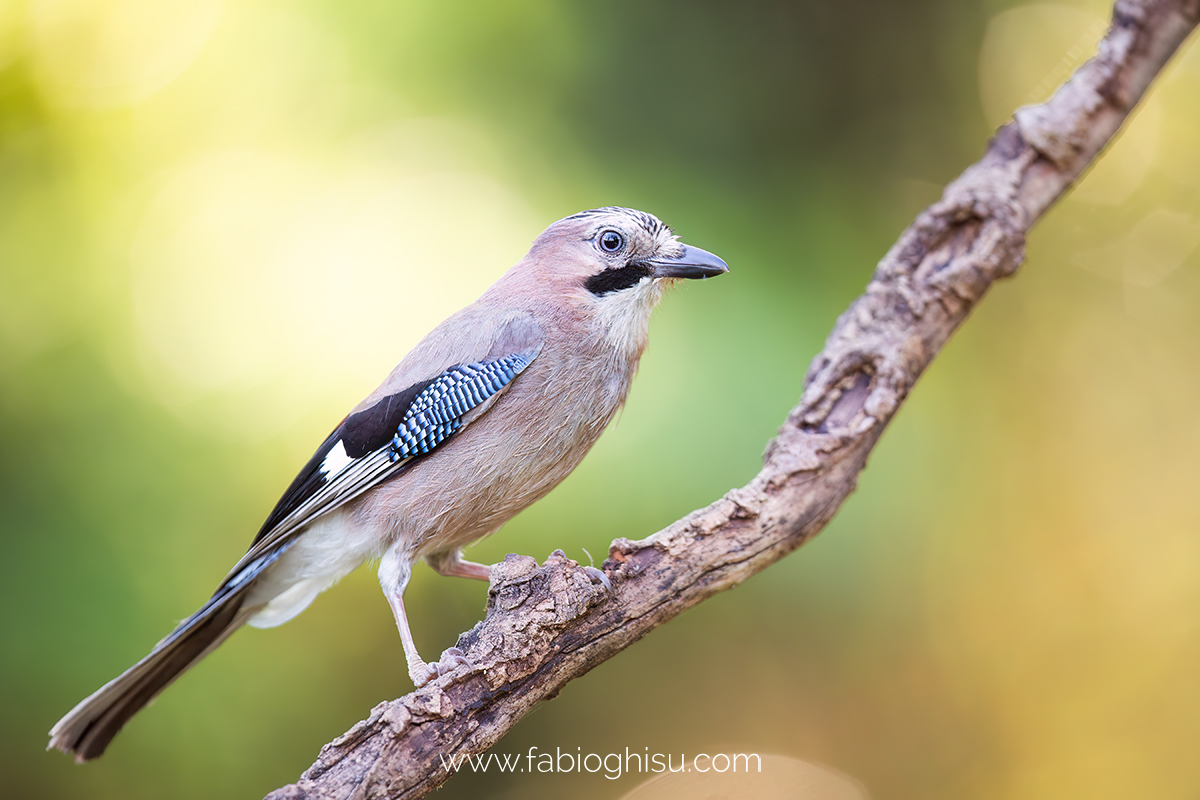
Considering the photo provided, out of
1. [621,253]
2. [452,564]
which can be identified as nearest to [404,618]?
[452,564]

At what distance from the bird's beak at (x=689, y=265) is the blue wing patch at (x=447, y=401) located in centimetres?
48

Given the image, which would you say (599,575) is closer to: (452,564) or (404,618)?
(404,618)

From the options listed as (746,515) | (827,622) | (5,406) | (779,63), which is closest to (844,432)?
(746,515)

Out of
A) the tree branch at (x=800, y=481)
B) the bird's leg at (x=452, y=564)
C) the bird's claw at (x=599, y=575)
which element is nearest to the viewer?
the tree branch at (x=800, y=481)

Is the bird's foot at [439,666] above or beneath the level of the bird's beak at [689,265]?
beneath

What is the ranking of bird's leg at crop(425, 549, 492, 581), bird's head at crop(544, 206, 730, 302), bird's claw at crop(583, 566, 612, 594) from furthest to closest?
bird's leg at crop(425, 549, 492, 581) → bird's head at crop(544, 206, 730, 302) → bird's claw at crop(583, 566, 612, 594)

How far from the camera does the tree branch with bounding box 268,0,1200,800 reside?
217cm

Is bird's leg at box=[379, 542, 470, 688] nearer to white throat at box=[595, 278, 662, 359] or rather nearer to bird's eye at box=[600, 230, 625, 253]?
white throat at box=[595, 278, 662, 359]

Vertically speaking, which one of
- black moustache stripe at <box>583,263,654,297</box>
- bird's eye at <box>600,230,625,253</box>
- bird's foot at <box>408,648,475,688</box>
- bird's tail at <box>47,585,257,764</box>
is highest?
bird's eye at <box>600,230,625,253</box>

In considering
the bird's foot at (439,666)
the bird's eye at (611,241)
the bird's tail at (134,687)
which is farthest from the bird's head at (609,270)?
the bird's tail at (134,687)

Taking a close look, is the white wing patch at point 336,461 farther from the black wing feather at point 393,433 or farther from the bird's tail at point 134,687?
the bird's tail at point 134,687

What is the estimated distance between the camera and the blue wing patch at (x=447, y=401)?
258 centimetres

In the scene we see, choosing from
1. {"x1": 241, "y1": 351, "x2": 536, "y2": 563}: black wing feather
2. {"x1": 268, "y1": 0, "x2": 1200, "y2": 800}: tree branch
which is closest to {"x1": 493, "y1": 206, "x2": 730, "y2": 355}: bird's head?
{"x1": 241, "y1": 351, "x2": 536, "y2": 563}: black wing feather

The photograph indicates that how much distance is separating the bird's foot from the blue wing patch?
58cm
